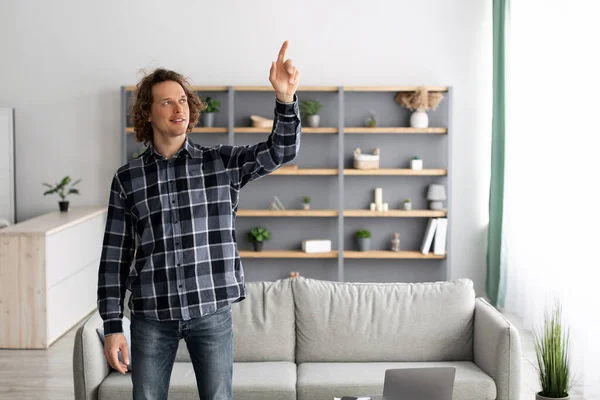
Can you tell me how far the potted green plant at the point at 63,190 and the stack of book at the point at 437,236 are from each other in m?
2.94

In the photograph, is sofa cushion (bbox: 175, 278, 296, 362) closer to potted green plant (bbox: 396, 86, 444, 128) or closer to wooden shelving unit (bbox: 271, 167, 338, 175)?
wooden shelving unit (bbox: 271, 167, 338, 175)

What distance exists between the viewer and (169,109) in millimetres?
2283

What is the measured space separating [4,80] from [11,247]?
85.3 inches

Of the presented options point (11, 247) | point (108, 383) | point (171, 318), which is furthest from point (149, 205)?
point (11, 247)

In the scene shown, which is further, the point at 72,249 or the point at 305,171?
the point at 305,171

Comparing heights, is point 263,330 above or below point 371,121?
below

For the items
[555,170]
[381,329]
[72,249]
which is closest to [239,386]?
[381,329]

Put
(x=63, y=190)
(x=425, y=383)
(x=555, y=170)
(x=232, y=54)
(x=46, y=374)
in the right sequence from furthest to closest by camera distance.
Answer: (x=232, y=54) → (x=63, y=190) → (x=555, y=170) → (x=46, y=374) → (x=425, y=383)

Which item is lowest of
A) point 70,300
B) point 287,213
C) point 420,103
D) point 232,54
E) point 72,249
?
point 70,300

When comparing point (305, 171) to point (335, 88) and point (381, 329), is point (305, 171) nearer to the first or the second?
point (335, 88)

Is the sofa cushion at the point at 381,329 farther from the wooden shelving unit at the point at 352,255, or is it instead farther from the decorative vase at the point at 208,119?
the decorative vase at the point at 208,119

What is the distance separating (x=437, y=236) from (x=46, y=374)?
11.0 ft

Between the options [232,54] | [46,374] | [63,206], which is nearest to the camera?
[46,374]

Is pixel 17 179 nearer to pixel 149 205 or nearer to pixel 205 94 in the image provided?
pixel 205 94
